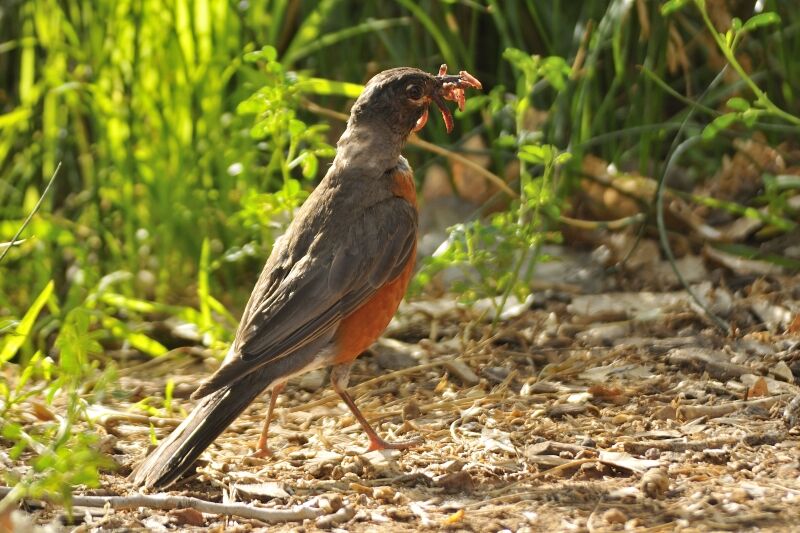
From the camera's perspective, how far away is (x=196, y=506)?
3428mm

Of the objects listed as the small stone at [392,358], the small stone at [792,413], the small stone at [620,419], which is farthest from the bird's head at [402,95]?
the small stone at [792,413]

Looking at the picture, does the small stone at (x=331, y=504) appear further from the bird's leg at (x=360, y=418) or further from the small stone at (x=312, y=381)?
the small stone at (x=312, y=381)

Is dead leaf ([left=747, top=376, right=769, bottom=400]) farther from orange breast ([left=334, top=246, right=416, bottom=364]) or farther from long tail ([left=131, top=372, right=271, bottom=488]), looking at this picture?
long tail ([left=131, top=372, right=271, bottom=488])

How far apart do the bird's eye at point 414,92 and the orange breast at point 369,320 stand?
1.81ft

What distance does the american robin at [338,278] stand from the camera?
3.80 meters

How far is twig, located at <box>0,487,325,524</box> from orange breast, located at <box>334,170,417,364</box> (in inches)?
33.5

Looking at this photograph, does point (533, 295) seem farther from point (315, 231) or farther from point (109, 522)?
point (109, 522)

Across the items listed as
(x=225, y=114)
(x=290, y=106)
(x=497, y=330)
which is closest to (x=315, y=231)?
(x=290, y=106)

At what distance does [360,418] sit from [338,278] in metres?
0.47

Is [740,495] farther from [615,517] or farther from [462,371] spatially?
[462,371]

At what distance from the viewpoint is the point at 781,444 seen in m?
3.68

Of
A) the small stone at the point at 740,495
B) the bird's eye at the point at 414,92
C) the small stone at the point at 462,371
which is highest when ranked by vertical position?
the bird's eye at the point at 414,92

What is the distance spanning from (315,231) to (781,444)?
168cm

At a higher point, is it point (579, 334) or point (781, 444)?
point (579, 334)
